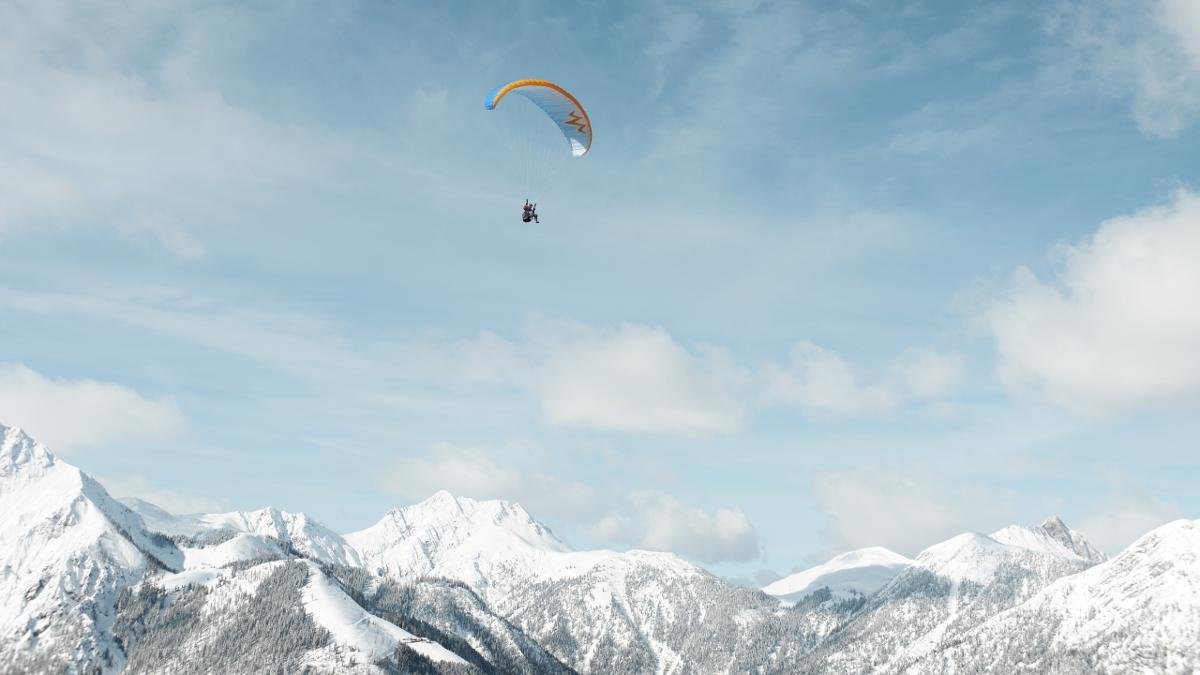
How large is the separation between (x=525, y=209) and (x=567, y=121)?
16.1 meters

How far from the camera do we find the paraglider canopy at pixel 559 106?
136125 millimetres

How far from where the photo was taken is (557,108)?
14112cm

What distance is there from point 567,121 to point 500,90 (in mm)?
12695

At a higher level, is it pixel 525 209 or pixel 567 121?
pixel 567 121

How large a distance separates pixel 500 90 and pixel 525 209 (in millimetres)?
18968

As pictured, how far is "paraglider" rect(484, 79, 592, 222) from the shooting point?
136250 millimetres

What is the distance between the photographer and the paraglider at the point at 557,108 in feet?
447

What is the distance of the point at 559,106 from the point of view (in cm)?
14075

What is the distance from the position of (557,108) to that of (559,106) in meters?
0.55

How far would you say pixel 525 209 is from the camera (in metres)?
142

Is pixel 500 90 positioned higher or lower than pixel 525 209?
higher

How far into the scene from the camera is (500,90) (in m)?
136

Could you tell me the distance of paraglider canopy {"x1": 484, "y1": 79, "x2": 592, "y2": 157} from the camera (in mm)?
136125
